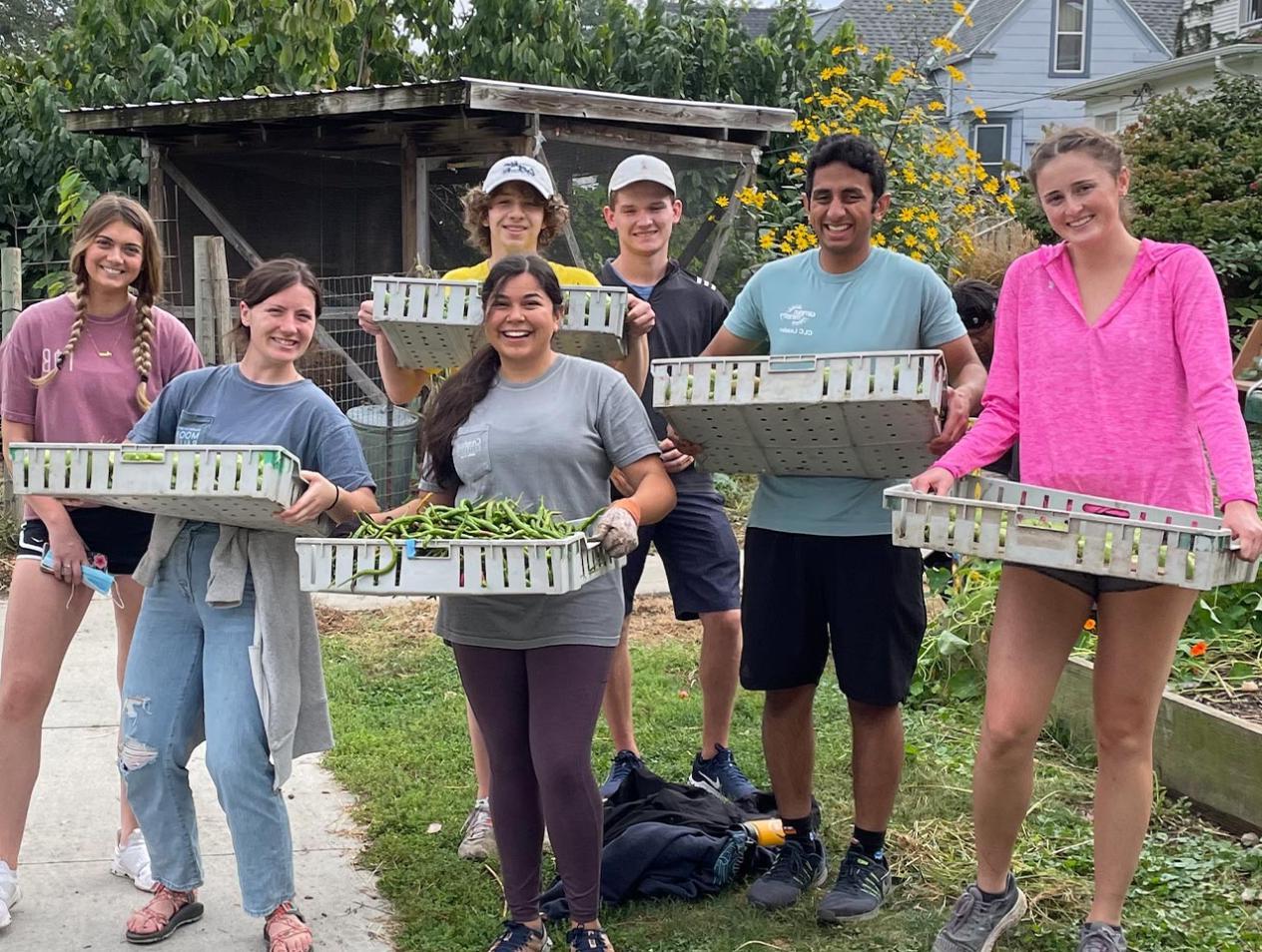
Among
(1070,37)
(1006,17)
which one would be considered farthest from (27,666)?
(1070,37)

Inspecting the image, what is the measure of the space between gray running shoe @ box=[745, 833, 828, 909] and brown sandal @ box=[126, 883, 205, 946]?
1600mm

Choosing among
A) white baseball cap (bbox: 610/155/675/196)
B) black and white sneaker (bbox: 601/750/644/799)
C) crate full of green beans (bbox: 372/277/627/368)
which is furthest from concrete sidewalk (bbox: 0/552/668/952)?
white baseball cap (bbox: 610/155/675/196)

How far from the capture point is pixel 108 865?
14.0 feet

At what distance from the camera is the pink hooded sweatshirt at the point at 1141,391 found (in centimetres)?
308

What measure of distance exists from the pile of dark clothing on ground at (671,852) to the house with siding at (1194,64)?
53.7 ft

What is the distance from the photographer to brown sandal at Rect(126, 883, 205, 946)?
3.74 meters

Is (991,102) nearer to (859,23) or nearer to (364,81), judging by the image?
(859,23)

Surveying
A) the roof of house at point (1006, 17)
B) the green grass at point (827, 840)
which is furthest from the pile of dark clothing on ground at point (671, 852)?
the roof of house at point (1006, 17)

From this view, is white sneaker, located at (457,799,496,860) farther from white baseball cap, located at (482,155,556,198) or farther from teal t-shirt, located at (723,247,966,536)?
white baseball cap, located at (482,155,556,198)

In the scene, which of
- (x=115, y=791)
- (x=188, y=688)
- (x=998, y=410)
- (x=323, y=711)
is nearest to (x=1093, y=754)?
(x=998, y=410)

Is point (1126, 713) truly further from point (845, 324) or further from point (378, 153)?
point (378, 153)

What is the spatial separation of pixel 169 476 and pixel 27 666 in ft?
3.19

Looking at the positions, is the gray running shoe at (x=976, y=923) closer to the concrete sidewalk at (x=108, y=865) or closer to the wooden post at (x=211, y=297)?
the concrete sidewalk at (x=108, y=865)

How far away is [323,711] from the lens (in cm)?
371
